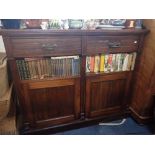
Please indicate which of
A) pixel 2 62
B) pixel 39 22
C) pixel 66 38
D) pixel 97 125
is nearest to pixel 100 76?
pixel 66 38

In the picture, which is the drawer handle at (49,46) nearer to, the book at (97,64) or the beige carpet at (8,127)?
the book at (97,64)

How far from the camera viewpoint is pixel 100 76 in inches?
52.9

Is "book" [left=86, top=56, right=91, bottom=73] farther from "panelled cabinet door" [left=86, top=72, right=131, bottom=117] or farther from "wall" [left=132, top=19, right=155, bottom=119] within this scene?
"wall" [left=132, top=19, right=155, bottom=119]

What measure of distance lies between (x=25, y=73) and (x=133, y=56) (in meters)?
0.95

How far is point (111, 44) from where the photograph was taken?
1.23 metres

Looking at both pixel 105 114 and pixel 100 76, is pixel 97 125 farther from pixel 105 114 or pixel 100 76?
pixel 100 76

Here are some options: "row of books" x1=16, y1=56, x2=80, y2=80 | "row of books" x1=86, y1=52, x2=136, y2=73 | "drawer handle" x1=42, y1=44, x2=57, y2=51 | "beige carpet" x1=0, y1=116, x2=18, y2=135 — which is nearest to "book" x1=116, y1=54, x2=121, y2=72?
"row of books" x1=86, y1=52, x2=136, y2=73

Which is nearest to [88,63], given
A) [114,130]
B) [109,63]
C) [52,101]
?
[109,63]

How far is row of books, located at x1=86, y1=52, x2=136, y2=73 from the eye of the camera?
1280 mm

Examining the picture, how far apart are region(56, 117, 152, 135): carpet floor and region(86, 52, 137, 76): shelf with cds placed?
0.60 m

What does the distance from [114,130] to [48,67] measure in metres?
0.92

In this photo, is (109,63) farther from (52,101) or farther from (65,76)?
(52,101)

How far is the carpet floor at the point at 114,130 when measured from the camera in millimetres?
1473
